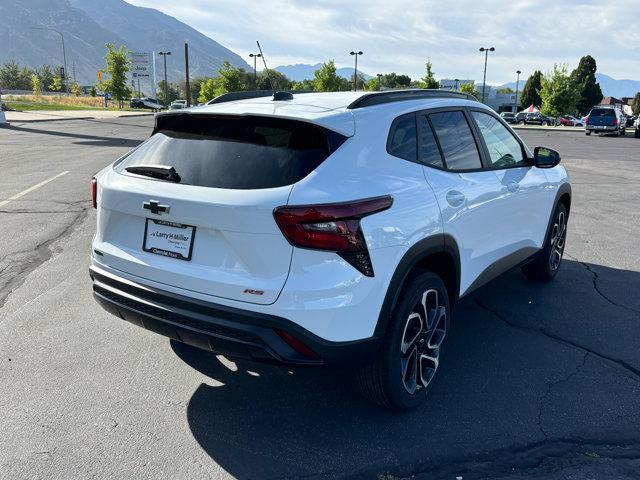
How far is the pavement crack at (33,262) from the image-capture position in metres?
4.89

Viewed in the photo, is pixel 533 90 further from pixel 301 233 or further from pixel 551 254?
pixel 301 233

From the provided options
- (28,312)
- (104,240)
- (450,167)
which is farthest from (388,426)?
(28,312)

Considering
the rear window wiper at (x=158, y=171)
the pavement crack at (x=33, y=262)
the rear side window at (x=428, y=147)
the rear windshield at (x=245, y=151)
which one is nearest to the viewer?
the rear windshield at (x=245, y=151)

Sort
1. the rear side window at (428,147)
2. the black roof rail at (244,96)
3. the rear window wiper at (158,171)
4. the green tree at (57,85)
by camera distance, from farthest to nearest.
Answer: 1. the green tree at (57,85)
2. the black roof rail at (244,96)
3. the rear side window at (428,147)
4. the rear window wiper at (158,171)

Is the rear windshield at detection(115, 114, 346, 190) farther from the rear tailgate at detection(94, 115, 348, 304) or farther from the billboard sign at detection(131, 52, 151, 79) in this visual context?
the billboard sign at detection(131, 52, 151, 79)

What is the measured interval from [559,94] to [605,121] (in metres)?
20.7

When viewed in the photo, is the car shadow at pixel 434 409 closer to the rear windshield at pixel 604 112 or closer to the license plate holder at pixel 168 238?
the license plate holder at pixel 168 238

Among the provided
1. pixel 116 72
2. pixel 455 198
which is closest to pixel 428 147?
pixel 455 198

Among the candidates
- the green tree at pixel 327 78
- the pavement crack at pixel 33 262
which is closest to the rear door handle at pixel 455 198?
the pavement crack at pixel 33 262

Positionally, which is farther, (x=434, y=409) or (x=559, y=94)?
(x=559, y=94)

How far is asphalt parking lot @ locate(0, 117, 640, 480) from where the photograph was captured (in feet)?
A: 9.00

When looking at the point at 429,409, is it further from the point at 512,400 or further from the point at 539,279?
the point at 539,279

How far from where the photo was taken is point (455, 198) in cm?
339

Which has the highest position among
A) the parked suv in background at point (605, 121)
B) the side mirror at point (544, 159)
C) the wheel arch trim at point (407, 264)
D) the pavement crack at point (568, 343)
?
the parked suv in background at point (605, 121)
